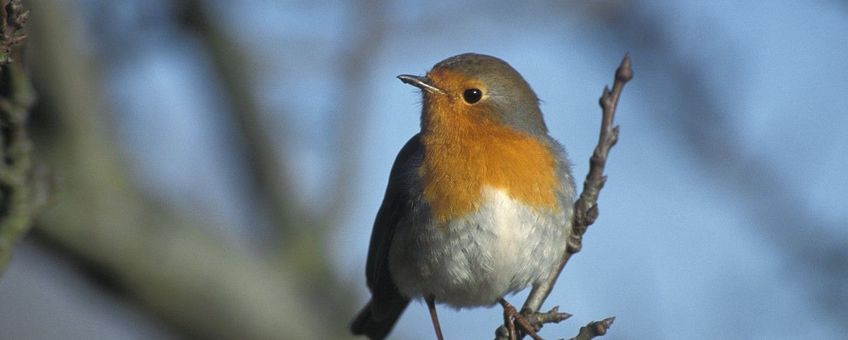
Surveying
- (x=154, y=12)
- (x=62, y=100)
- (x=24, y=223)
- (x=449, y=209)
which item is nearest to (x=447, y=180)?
(x=449, y=209)

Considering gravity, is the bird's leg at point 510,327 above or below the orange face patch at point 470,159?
below

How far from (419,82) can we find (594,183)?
1.31 metres

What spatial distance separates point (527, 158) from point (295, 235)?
2.61 m

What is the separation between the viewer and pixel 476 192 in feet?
12.6

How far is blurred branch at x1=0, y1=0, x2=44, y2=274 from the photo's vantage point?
2373mm

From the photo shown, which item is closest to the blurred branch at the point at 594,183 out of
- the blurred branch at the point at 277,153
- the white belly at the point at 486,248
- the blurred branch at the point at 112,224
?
the white belly at the point at 486,248

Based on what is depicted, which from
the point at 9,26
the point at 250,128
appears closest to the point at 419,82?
the point at 9,26

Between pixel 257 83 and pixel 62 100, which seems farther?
pixel 257 83

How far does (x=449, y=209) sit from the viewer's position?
152 inches

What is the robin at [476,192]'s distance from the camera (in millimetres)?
3859

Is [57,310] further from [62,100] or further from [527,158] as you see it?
[527,158]

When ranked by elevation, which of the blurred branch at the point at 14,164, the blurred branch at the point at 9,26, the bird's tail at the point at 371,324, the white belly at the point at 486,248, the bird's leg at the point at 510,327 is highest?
the white belly at the point at 486,248

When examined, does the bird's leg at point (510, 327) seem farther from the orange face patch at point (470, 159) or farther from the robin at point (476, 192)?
the orange face patch at point (470, 159)

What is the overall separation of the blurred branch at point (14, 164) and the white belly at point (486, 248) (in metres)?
1.72
